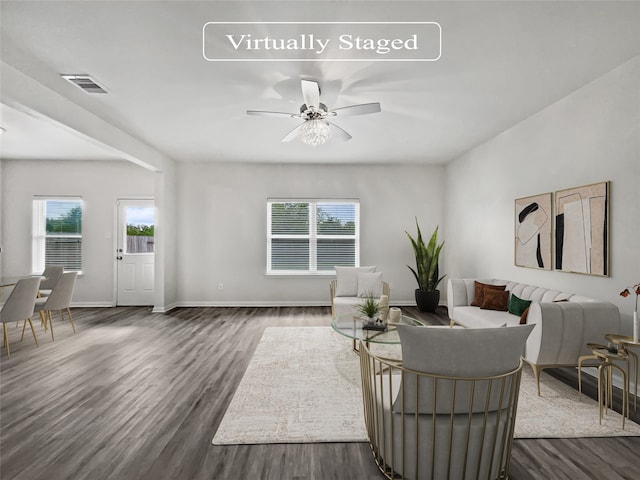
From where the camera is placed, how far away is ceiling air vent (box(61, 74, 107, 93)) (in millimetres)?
2991

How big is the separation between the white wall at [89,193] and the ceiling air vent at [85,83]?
342 cm

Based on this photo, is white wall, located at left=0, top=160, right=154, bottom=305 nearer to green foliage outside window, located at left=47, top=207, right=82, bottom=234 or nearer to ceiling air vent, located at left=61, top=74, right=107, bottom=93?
green foliage outside window, located at left=47, top=207, right=82, bottom=234

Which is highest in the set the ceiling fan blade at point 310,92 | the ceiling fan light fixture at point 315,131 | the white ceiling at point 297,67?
the white ceiling at point 297,67

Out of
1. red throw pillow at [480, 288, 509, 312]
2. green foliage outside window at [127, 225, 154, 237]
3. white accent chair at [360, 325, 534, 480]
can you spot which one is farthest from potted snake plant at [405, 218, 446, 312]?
green foliage outside window at [127, 225, 154, 237]

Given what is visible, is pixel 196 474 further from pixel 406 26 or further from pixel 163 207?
pixel 163 207

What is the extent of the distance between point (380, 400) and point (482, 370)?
0.54m

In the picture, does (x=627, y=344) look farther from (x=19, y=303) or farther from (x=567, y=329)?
(x=19, y=303)

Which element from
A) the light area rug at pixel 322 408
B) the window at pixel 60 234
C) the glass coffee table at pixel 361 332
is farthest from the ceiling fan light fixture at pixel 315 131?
the window at pixel 60 234

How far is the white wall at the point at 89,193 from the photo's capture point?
6.33 m

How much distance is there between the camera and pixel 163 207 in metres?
5.90

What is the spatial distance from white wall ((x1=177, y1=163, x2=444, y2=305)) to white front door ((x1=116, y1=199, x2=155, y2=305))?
2.12 feet

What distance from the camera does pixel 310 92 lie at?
2861mm

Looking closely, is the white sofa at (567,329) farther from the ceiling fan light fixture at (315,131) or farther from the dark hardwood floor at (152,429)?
the ceiling fan light fixture at (315,131)

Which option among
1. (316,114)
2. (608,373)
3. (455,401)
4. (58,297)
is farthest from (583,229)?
(58,297)
